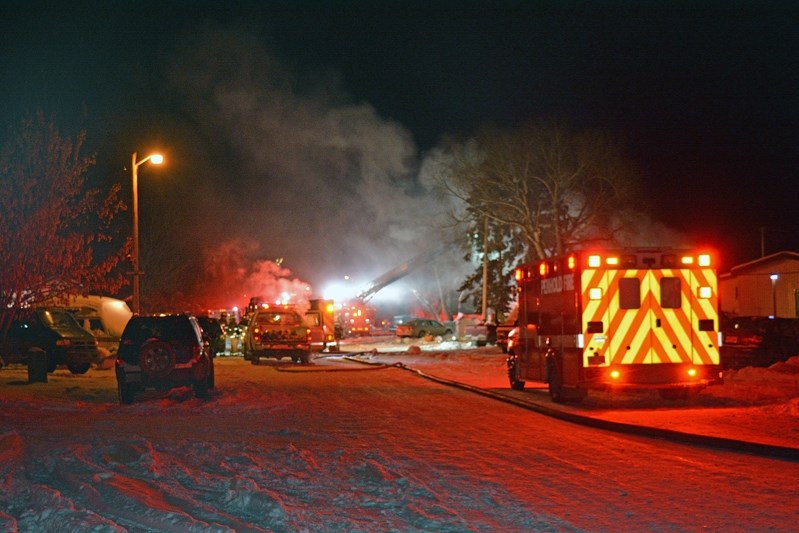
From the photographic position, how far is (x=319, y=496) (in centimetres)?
783

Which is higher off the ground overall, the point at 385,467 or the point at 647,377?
the point at 647,377

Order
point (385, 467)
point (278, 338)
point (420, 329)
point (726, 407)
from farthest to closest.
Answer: point (420, 329)
point (278, 338)
point (726, 407)
point (385, 467)

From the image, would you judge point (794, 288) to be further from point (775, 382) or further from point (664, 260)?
point (664, 260)

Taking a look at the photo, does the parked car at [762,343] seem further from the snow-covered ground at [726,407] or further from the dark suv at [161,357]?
the dark suv at [161,357]

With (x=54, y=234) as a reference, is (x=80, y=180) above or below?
above

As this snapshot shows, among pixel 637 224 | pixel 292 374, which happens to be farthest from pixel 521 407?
pixel 637 224

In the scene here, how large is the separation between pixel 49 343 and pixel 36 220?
18.8ft

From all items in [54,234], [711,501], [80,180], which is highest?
[80,180]

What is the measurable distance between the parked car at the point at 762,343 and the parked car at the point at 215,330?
59.3 ft

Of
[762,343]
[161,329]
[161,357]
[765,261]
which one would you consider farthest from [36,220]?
[765,261]

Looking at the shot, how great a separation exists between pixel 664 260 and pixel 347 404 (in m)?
6.22

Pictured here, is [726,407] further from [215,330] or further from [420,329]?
[420,329]

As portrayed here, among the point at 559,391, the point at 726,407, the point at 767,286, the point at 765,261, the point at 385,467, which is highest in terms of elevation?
→ the point at 765,261

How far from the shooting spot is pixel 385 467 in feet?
30.3
